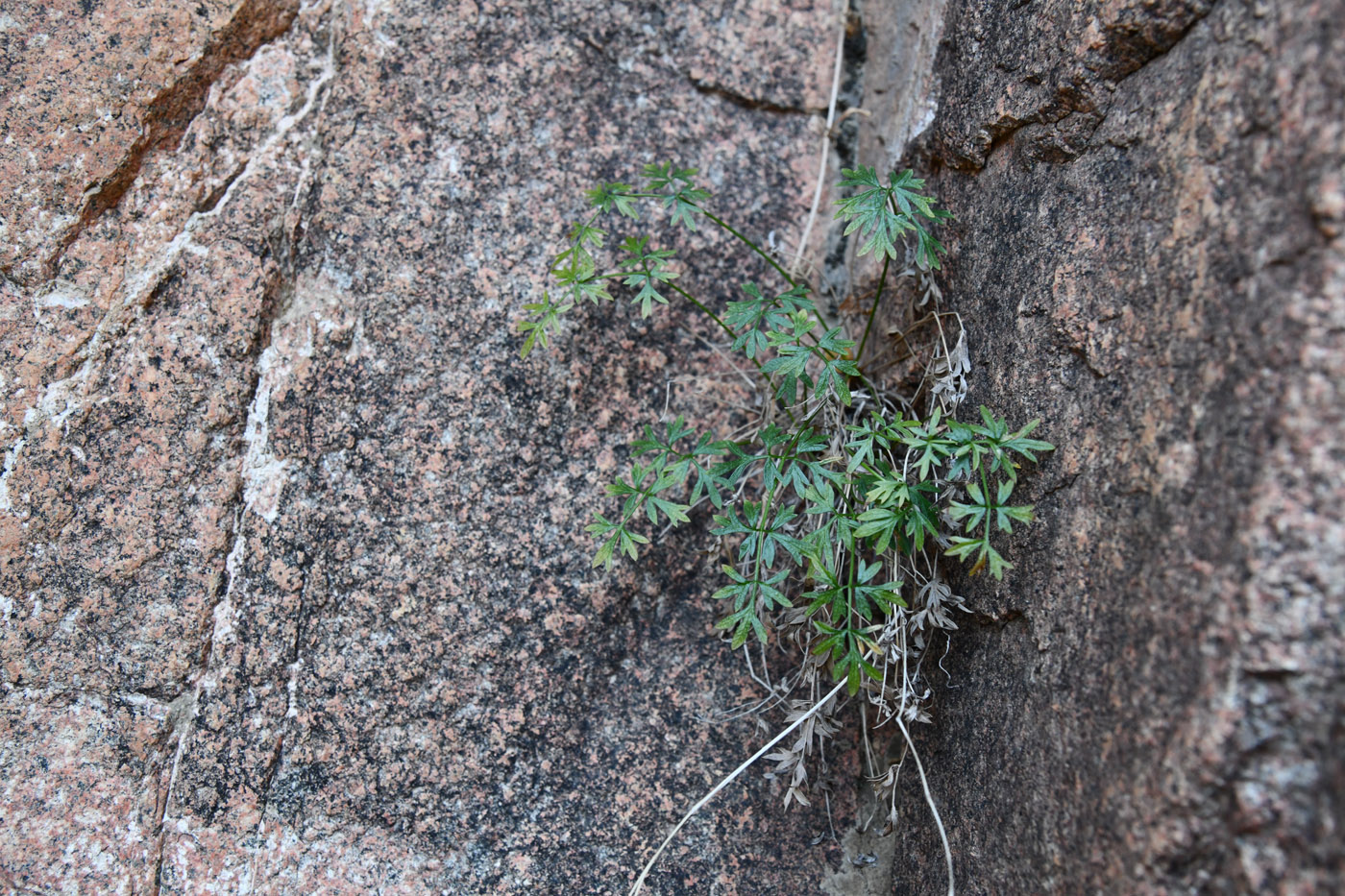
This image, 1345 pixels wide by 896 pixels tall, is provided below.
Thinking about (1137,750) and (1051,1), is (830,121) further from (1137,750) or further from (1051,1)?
(1137,750)

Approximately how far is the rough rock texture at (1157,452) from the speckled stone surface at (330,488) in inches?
22.3

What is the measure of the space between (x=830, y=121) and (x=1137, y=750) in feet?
5.33

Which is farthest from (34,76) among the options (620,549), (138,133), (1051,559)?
(1051,559)

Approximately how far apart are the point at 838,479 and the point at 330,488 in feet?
3.54

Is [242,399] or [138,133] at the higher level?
[138,133]

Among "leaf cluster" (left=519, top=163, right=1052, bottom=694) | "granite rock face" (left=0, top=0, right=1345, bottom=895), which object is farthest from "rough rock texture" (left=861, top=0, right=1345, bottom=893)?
"leaf cluster" (left=519, top=163, right=1052, bottom=694)

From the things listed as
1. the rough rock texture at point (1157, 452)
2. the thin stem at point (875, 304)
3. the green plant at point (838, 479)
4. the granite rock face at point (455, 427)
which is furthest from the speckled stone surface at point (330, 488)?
the rough rock texture at point (1157, 452)

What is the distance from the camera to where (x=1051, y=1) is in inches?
61.6

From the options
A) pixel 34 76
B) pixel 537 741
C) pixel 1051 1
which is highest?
pixel 1051 1

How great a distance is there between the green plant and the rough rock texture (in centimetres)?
10

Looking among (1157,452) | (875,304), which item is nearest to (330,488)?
(875,304)

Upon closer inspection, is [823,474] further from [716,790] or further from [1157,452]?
[716,790]

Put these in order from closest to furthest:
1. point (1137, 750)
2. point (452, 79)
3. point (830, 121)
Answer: point (1137, 750), point (452, 79), point (830, 121)

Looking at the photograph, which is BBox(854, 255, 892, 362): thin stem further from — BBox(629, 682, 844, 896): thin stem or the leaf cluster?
BBox(629, 682, 844, 896): thin stem
